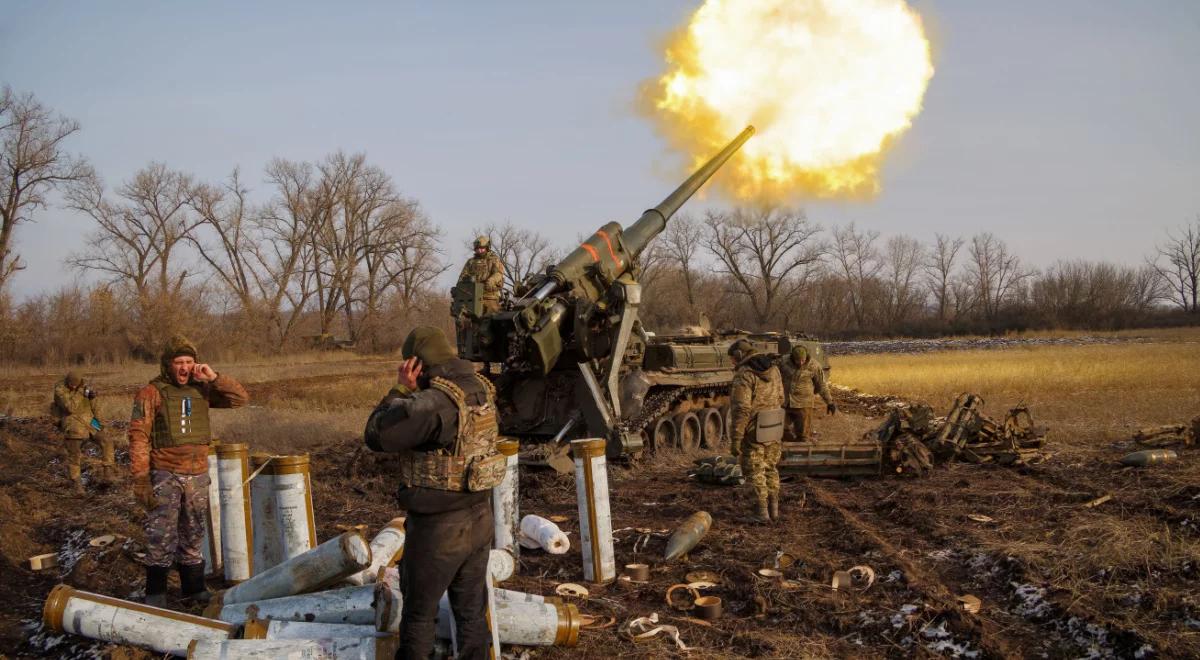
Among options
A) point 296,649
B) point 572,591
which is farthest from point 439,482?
point 572,591

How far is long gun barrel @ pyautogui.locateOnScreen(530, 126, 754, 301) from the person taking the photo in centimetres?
1268

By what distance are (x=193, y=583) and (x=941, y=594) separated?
203 inches

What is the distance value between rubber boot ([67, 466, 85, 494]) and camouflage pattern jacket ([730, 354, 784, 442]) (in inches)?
313

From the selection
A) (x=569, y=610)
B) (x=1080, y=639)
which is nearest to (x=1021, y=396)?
(x=1080, y=639)

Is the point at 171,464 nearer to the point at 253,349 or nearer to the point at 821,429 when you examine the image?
the point at 821,429

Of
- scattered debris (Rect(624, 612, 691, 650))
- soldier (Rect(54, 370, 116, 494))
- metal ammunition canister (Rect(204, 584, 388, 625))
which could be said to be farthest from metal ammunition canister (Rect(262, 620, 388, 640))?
soldier (Rect(54, 370, 116, 494))

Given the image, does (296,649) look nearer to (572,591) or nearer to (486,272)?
(572,591)

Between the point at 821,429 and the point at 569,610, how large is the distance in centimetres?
1207

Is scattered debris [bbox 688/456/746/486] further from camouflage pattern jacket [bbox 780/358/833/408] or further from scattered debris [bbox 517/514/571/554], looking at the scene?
scattered debris [bbox 517/514/571/554]

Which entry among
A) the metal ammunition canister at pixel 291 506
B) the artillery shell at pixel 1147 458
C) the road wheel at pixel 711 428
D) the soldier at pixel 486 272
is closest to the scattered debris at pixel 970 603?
the metal ammunition canister at pixel 291 506

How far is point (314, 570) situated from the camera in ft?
17.8

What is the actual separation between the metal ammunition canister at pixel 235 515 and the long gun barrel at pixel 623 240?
19.4 feet

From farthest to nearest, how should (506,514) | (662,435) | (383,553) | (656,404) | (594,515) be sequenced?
(662,435) < (656,404) < (506,514) < (594,515) < (383,553)

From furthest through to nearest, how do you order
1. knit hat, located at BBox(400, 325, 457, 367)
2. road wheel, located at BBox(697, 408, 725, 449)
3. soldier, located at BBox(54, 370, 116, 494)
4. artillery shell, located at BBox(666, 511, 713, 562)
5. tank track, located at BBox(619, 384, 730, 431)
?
1. road wheel, located at BBox(697, 408, 725, 449)
2. tank track, located at BBox(619, 384, 730, 431)
3. soldier, located at BBox(54, 370, 116, 494)
4. artillery shell, located at BBox(666, 511, 713, 562)
5. knit hat, located at BBox(400, 325, 457, 367)
